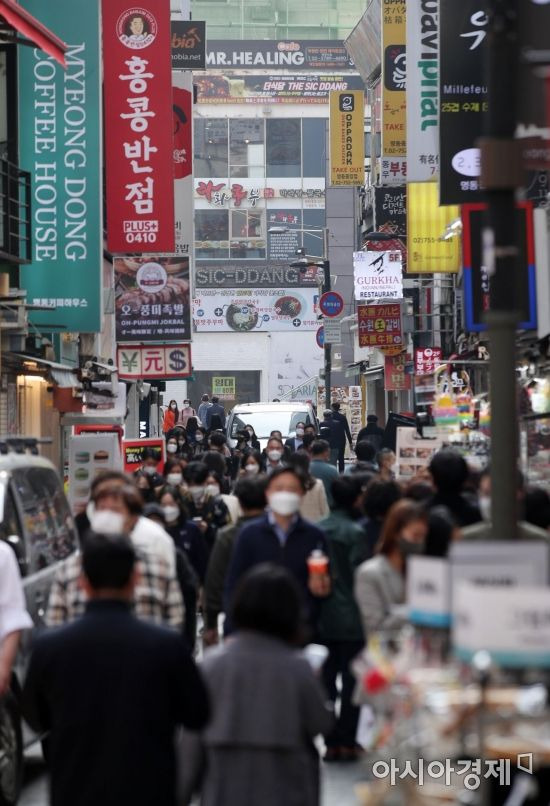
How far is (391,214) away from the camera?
1646 inches

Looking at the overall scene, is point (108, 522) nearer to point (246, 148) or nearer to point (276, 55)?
point (246, 148)

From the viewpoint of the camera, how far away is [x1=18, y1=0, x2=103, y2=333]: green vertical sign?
69.3ft

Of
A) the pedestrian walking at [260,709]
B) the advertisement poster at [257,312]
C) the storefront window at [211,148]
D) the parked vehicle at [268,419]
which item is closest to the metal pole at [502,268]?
the pedestrian walking at [260,709]

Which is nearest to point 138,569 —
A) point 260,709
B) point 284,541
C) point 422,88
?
point 284,541

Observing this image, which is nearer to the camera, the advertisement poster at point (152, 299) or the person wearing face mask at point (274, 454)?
the person wearing face mask at point (274, 454)

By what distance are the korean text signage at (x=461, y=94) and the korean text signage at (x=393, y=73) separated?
1972 cm

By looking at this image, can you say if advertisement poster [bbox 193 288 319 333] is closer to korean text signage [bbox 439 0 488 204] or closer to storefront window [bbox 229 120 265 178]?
storefront window [bbox 229 120 265 178]

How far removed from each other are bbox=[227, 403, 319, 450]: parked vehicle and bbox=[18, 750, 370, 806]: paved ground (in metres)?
22.4

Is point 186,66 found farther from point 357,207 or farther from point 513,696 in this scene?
point 513,696

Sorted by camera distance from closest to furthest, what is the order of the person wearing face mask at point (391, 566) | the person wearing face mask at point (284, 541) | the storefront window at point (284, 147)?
the person wearing face mask at point (391, 566), the person wearing face mask at point (284, 541), the storefront window at point (284, 147)

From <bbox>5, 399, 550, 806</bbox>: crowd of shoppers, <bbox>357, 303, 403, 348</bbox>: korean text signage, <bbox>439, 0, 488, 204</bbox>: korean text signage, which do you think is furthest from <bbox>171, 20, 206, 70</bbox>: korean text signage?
<bbox>5, 399, 550, 806</bbox>: crowd of shoppers

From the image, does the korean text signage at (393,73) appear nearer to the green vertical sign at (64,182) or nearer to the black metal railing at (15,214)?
the green vertical sign at (64,182)

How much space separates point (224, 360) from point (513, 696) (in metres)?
75.9

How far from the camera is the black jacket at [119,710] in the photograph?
551 cm
